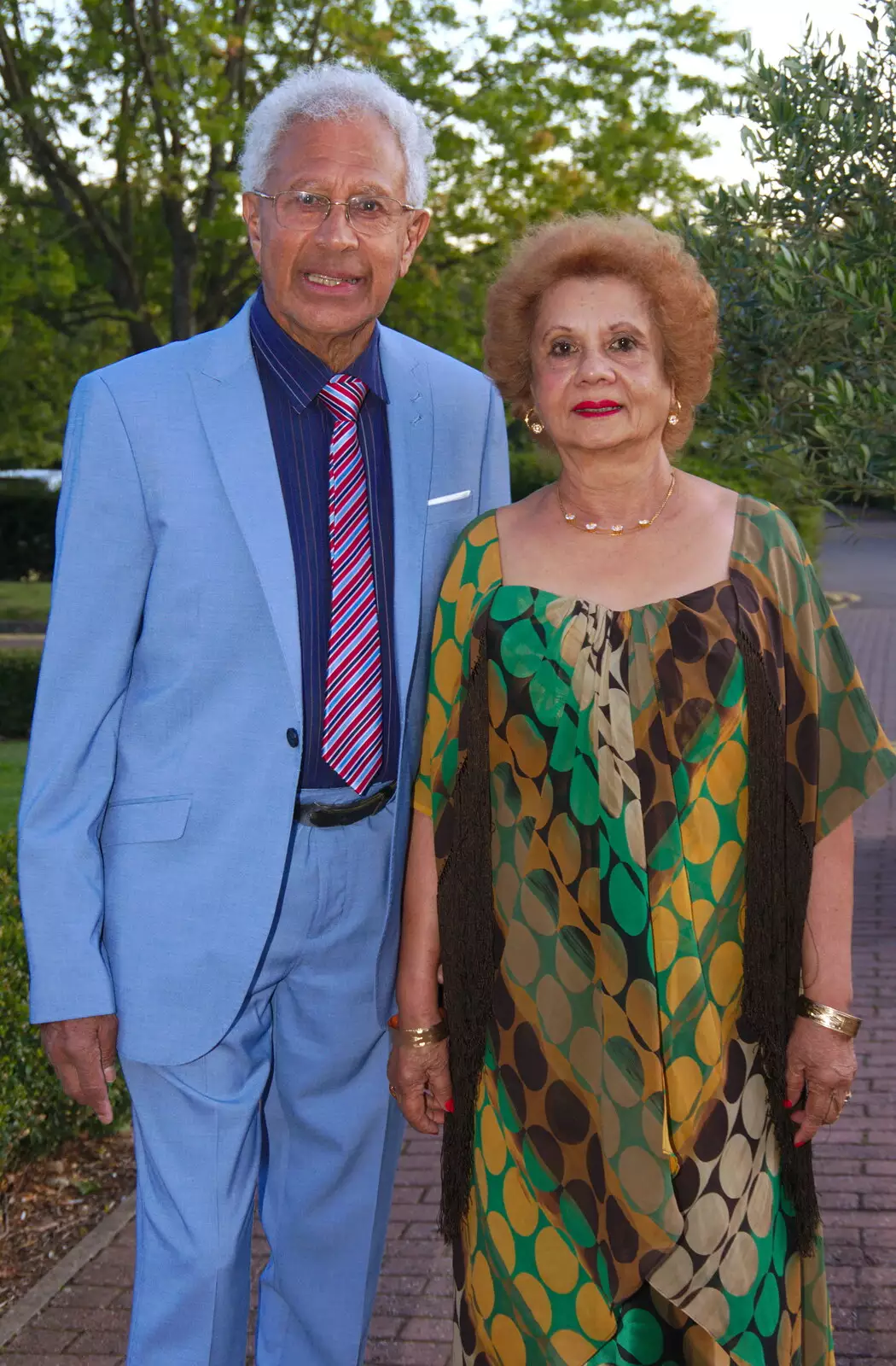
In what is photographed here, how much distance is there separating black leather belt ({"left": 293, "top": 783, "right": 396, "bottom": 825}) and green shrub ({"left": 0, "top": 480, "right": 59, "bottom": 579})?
26033mm

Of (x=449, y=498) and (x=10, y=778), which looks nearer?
(x=449, y=498)

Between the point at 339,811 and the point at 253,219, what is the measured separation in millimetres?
1179

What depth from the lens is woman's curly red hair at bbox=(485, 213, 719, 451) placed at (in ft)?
8.91

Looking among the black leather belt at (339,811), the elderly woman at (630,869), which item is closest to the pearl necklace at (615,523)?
the elderly woman at (630,869)

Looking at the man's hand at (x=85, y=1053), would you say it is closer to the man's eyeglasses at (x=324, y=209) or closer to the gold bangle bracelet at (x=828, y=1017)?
the gold bangle bracelet at (x=828, y=1017)

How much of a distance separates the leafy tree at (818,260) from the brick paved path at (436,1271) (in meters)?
2.59

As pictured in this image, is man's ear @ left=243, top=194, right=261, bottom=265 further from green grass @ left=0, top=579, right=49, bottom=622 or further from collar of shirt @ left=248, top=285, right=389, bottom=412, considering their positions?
green grass @ left=0, top=579, right=49, bottom=622

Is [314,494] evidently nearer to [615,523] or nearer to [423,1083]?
[615,523]

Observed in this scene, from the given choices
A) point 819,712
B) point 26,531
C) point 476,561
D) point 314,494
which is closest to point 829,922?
point 819,712

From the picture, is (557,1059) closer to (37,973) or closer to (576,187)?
(37,973)

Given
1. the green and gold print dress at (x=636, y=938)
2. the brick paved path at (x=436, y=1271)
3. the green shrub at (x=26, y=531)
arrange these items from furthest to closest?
the green shrub at (x=26, y=531) → the brick paved path at (x=436, y=1271) → the green and gold print dress at (x=636, y=938)

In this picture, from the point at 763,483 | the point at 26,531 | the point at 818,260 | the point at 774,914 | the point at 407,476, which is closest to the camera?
the point at 774,914

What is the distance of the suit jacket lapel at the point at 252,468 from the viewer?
9.00ft

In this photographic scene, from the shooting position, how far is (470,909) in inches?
106
